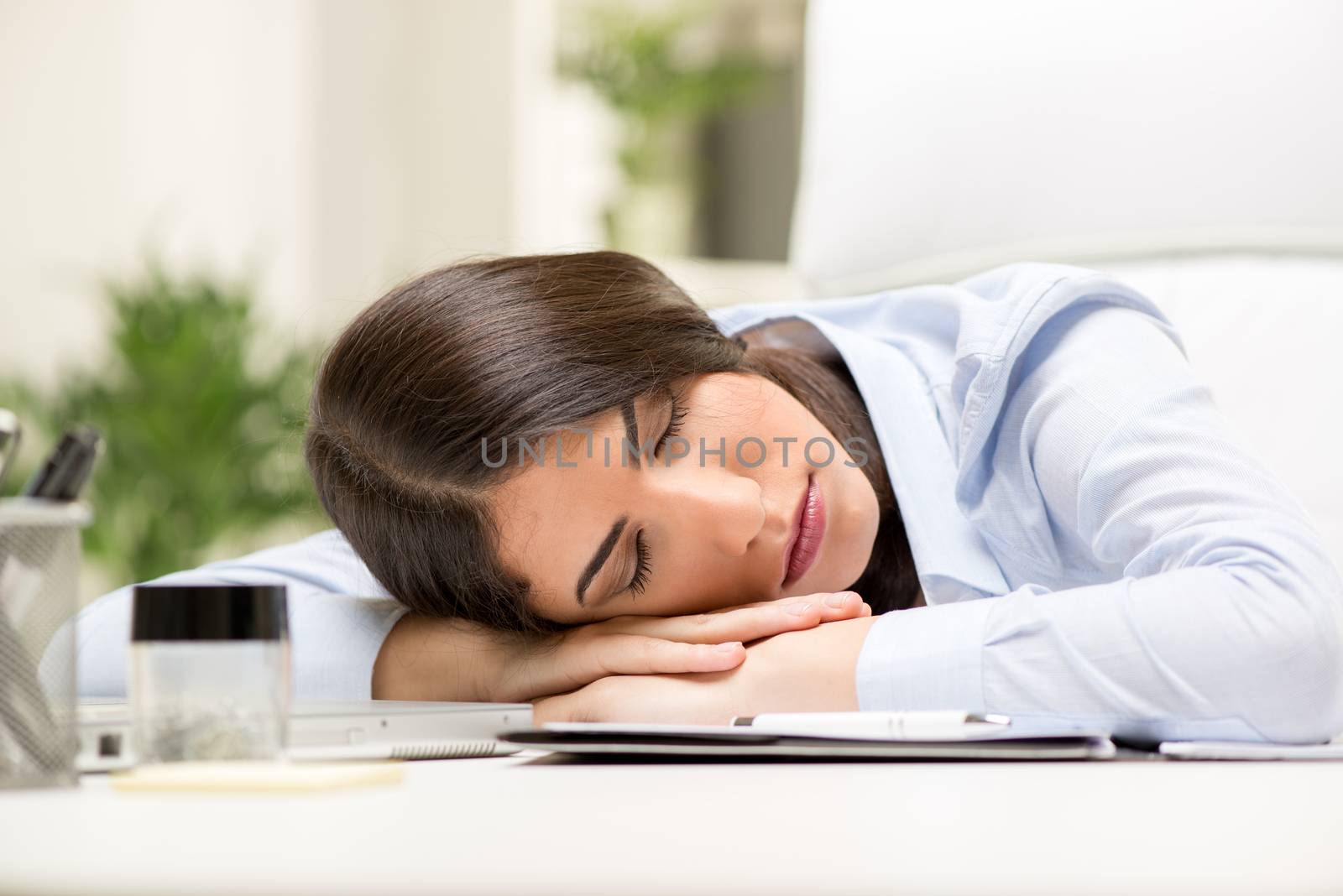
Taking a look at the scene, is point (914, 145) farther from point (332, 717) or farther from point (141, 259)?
point (141, 259)

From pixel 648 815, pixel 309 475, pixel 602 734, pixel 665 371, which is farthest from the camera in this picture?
pixel 309 475

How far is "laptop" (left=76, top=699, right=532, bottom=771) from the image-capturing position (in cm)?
63

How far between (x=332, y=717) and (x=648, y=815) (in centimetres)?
31

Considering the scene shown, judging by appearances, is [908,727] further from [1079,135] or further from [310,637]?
[1079,135]

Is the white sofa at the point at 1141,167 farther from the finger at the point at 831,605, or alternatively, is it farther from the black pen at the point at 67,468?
the black pen at the point at 67,468

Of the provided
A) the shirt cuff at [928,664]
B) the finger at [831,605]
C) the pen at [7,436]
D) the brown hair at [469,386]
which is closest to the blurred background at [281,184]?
the brown hair at [469,386]

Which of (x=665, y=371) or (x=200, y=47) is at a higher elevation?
(x=200, y=47)

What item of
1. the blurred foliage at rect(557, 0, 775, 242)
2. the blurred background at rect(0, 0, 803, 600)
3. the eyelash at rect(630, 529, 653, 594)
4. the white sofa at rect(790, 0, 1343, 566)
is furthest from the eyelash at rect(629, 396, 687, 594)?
the blurred foliage at rect(557, 0, 775, 242)

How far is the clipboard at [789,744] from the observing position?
653mm

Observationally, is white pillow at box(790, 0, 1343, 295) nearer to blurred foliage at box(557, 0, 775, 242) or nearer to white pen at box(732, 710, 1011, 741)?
white pen at box(732, 710, 1011, 741)

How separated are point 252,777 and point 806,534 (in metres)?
0.62

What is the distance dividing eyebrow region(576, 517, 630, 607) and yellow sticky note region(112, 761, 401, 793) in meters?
0.40

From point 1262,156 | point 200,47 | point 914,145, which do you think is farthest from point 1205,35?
point 200,47

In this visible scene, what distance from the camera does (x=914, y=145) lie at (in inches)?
61.3
